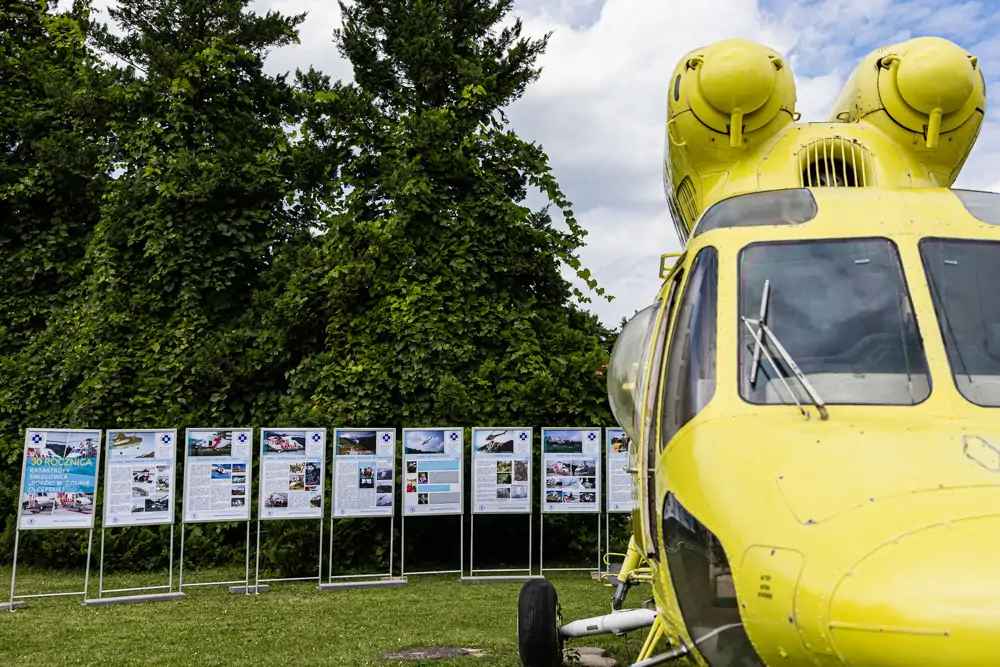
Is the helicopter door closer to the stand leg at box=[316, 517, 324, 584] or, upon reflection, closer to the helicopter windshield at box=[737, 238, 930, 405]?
the helicopter windshield at box=[737, 238, 930, 405]

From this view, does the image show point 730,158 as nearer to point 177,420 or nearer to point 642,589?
point 642,589

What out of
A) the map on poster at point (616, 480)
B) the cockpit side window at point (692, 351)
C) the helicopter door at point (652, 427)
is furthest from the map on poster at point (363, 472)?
the cockpit side window at point (692, 351)

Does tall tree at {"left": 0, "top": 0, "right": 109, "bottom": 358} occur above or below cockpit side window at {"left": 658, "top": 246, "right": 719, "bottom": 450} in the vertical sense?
above

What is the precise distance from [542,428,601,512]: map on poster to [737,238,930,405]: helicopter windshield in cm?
775

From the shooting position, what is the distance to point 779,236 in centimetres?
370

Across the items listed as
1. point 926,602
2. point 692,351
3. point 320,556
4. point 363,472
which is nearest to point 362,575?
point 320,556

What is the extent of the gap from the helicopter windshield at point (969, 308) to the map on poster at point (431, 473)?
7880 mm

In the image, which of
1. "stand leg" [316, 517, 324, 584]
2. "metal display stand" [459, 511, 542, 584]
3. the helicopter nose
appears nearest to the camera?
the helicopter nose

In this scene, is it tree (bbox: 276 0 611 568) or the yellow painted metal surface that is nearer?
the yellow painted metal surface

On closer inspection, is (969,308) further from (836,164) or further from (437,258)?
(437,258)

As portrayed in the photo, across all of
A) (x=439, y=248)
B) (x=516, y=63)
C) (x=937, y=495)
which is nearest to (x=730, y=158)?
(x=937, y=495)

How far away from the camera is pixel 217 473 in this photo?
1002cm

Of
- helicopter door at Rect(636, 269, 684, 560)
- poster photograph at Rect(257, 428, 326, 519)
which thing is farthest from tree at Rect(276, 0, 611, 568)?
helicopter door at Rect(636, 269, 684, 560)

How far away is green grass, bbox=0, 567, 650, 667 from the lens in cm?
676
